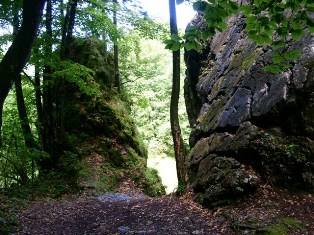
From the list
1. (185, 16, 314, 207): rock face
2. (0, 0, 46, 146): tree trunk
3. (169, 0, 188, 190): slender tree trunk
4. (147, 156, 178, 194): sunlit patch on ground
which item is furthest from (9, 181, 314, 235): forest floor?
(147, 156, 178, 194): sunlit patch on ground

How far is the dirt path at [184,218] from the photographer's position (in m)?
5.75

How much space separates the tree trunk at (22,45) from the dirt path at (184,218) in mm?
3236

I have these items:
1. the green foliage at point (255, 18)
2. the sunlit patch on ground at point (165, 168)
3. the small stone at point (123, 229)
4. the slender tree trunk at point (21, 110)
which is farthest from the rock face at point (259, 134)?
the sunlit patch on ground at point (165, 168)

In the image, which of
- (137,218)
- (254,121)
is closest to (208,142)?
(254,121)

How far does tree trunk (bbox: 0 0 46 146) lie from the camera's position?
407 centimetres

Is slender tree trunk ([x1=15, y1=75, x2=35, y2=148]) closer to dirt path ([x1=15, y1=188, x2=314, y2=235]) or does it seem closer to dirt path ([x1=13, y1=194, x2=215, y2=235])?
dirt path ([x1=13, y1=194, x2=215, y2=235])

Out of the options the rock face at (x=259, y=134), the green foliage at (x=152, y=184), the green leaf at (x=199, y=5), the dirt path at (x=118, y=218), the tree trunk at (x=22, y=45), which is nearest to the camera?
the green leaf at (x=199, y=5)

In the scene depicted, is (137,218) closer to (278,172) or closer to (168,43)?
(278,172)

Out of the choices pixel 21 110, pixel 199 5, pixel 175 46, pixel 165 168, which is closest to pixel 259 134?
pixel 175 46

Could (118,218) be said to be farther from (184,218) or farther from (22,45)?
(22,45)

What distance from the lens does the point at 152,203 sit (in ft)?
26.5

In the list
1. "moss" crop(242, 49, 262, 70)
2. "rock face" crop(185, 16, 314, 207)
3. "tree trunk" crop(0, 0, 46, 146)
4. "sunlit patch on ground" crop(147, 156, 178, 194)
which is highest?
"moss" crop(242, 49, 262, 70)

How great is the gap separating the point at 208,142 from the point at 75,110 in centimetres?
739

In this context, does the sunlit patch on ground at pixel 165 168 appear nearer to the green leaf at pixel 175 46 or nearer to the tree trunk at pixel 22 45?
the tree trunk at pixel 22 45
